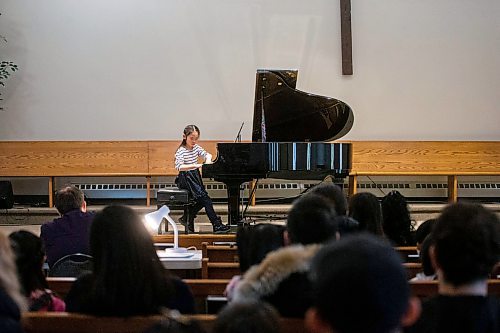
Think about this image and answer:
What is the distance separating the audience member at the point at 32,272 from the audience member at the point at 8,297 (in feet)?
1.93

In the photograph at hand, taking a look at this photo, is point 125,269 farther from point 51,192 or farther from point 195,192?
point 51,192

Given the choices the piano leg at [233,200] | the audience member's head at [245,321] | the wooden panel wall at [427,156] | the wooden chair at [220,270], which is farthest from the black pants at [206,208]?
the audience member's head at [245,321]

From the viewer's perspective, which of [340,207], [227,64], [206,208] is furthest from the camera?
[227,64]

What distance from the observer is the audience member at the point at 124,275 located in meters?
2.05

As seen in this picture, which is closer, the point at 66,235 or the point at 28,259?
the point at 28,259

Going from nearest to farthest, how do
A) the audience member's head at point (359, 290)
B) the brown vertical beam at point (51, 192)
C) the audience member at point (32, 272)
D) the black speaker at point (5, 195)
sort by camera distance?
the audience member's head at point (359, 290) < the audience member at point (32, 272) < the black speaker at point (5, 195) < the brown vertical beam at point (51, 192)

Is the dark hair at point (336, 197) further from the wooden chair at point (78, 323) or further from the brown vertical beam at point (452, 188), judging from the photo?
the brown vertical beam at point (452, 188)

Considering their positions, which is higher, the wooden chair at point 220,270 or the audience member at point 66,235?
the audience member at point 66,235

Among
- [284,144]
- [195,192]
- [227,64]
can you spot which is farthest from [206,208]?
[227,64]

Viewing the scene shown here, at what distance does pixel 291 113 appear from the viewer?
22.5 feet

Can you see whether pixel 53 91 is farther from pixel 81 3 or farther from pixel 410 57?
pixel 410 57

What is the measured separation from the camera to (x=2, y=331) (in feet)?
5.35

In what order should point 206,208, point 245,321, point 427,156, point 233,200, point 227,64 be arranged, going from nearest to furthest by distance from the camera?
1. point 245,321
2. point 233,200
3. point 206,208
4. point 427,156
5. point 227,64

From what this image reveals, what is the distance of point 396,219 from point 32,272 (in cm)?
240
